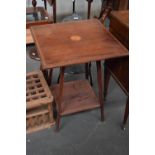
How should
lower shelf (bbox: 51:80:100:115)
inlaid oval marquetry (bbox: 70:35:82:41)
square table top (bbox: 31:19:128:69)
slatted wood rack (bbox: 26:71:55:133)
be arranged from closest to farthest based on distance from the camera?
square table top (bbox: 31:19:128:69) → inlaid oval marquetry (bbox: 70:35:82:41) → slatted wood rack (bbox: 26:71:55:133) → lower shelf (bbox: 51:80:100:115)

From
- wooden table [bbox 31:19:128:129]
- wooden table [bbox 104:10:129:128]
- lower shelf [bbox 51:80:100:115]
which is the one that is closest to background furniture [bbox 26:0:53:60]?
lower shelf [bbox 51:80:100:115]

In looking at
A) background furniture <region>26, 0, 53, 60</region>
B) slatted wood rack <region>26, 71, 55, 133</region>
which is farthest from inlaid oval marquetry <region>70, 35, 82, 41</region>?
background furniture <region>26, 0, 53, 60</region>

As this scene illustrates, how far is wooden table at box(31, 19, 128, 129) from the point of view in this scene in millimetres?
1251

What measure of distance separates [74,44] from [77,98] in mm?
514

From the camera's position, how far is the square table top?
124 cm

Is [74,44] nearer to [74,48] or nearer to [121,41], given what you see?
[74,48]

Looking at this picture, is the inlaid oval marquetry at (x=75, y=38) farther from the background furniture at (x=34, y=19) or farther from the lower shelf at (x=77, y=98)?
the background furniture at (x=34, y=19)

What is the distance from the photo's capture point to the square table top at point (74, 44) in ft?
4.08

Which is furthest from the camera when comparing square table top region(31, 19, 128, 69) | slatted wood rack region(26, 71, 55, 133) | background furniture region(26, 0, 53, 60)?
background furniture region(26, 0, 53, 60)

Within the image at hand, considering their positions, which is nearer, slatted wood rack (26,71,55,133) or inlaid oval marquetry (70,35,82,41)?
inlaid oval marquetry (70,35,82,41)

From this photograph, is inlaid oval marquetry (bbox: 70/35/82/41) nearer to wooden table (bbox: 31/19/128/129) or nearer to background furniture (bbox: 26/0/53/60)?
wooden table (bbox: 31/19/128/129)

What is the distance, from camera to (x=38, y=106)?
5.24 ft

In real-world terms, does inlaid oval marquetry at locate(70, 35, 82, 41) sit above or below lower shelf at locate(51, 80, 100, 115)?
above
